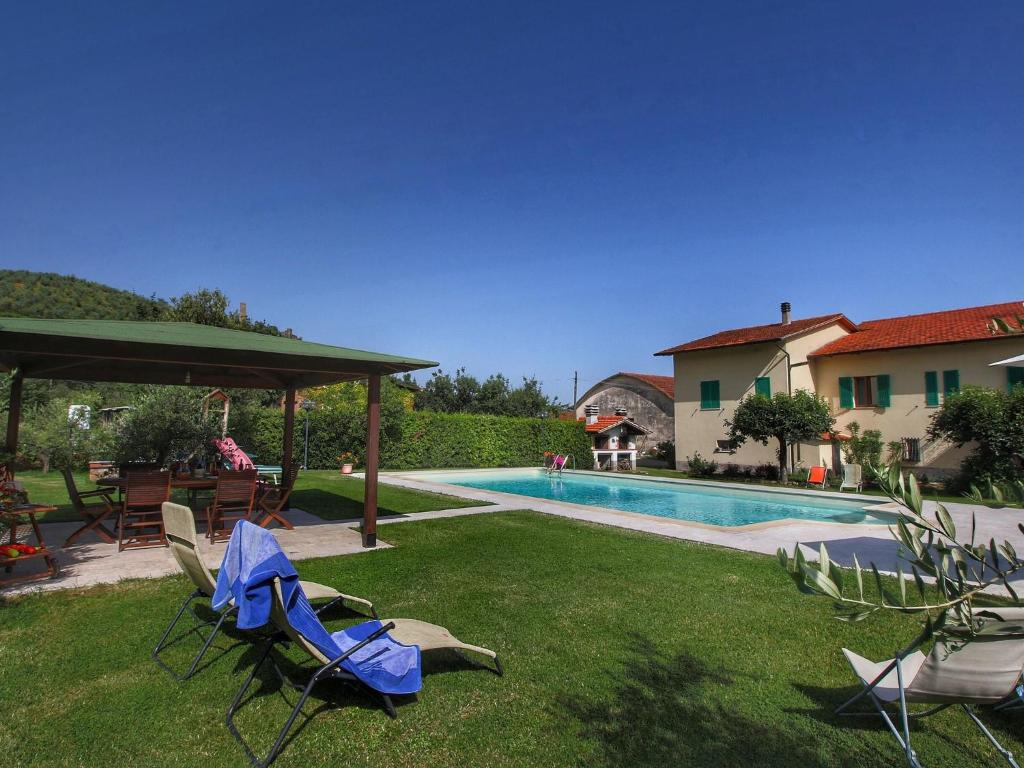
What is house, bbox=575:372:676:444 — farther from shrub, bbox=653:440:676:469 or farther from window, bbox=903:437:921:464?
window, bbox=903:437:921:464

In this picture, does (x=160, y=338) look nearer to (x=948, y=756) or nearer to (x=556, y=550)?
(x=556, y=550)

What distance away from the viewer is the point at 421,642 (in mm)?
3623

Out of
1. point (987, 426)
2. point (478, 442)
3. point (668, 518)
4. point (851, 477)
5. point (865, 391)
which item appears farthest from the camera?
point (478, 442)

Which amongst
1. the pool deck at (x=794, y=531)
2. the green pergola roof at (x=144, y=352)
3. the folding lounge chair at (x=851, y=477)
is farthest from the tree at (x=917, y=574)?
the folding lounge chair at (x=851, y=477)

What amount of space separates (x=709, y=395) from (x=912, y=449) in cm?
741

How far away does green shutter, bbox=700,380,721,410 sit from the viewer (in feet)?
78.1

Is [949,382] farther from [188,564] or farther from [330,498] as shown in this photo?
[188,564]

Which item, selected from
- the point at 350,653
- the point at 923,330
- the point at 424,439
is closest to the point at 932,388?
the point at 923,330

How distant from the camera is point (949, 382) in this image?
18.5m

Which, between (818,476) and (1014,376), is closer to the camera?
(1014,376)

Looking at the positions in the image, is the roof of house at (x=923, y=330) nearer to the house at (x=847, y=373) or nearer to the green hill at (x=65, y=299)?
the house at (x=847, y=373)

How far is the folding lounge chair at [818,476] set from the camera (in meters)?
18.4

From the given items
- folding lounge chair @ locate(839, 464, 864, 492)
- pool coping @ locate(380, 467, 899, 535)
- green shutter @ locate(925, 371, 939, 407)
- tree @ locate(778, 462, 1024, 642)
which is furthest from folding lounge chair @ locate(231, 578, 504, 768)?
green shutter @ locate(925, 371, 939, 407)

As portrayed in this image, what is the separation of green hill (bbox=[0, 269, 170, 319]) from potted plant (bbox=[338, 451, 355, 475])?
58.3 feet
